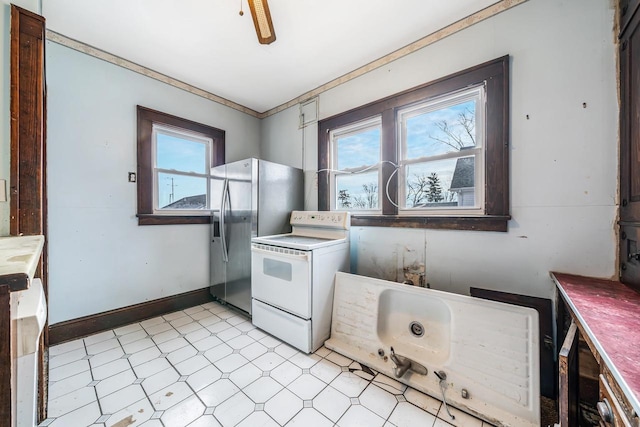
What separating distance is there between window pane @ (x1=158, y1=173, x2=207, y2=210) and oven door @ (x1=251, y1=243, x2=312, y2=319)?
118cm

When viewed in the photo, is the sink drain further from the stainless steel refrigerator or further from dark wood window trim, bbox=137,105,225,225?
dark wood window trim, bbox=137,105,225,225

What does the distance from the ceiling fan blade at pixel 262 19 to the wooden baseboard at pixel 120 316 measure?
276 cm

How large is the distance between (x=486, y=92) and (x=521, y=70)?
223 mm

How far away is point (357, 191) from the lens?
267 centimetres

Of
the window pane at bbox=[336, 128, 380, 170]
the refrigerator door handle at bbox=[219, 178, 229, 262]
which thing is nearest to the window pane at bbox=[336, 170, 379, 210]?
the window pane at bbox=[336, 128, 380, 170]

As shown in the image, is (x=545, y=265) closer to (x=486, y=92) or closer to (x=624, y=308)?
(x=624, y=308)

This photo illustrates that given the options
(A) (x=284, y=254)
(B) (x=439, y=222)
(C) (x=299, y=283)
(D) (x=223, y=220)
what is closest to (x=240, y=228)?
(D) (x=223, y=220)

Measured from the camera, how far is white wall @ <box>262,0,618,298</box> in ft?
4.71

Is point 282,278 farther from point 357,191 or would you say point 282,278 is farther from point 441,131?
point 441,131

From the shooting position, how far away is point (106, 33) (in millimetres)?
2027

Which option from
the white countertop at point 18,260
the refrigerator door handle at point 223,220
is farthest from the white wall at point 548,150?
the white countertop at point 18,260

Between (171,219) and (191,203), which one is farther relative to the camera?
(191,203)

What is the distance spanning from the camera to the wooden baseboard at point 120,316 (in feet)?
6.78

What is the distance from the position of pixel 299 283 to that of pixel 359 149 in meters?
1.60
